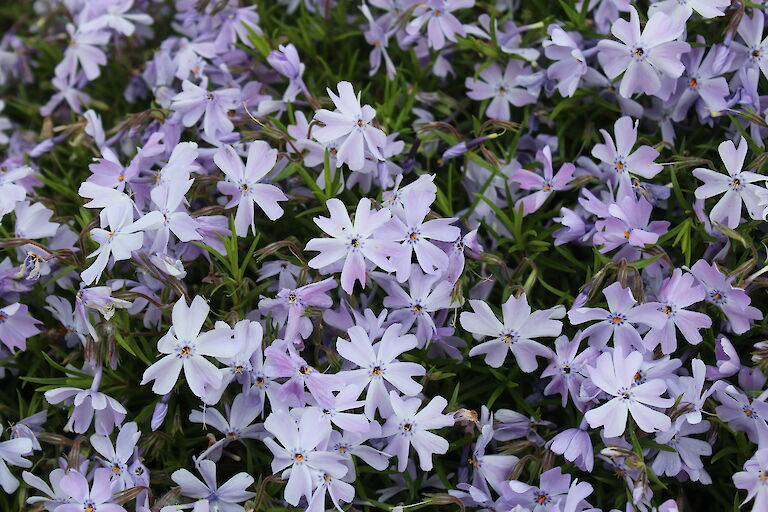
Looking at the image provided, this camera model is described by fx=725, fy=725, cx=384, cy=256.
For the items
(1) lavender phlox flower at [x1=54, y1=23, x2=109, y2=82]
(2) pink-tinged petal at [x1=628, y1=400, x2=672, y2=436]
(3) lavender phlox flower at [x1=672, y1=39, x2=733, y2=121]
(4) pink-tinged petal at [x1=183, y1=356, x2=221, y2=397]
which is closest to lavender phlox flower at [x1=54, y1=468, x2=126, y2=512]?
(4) pink-tinged petal at [x1=183, y1=356, x2=221, y2=397]

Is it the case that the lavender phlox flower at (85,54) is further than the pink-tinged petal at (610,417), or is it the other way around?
the lavender phlox flower at (85,54)

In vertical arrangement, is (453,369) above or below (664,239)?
below

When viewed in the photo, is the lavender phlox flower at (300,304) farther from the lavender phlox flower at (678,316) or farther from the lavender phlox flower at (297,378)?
the lavender phlox flower at (678,316)

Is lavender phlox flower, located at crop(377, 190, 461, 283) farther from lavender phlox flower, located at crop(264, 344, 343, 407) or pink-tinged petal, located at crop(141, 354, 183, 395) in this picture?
pink-tinged petal, located at crop(141, 354, 183, 395)

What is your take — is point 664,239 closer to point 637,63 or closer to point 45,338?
point 637,63

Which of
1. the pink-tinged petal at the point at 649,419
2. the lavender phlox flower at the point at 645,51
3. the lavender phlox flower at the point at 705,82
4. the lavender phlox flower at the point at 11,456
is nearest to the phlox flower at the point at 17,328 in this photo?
the lavender phlox flower at the point at 11,456

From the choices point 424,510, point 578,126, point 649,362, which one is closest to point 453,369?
point 424,510
